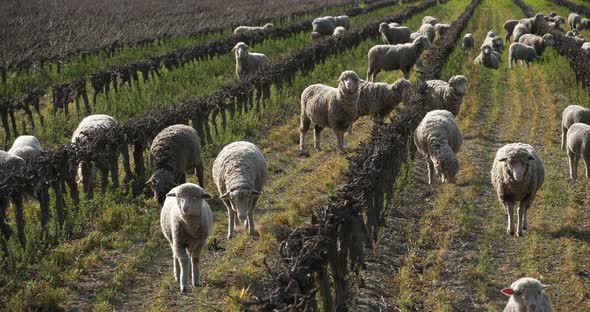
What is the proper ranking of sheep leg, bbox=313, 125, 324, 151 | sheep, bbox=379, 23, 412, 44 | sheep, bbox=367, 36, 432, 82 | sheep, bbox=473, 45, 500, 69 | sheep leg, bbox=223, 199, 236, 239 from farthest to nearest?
sheep, bbox=379, 23, 412, 44 < sheep, bbox=473, 45, 500, 69 < sheep, bbox=367, 36, 432, 82 < sheep leg, bbox=313, 125, 324, 151 < sheep leg, bbox=223, 199, 236, 239

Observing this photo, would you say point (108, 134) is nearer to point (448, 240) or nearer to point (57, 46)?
point (448, 240)

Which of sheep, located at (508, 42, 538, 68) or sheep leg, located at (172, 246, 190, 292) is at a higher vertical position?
sheep leg, located at (172, 246, 190, 292)

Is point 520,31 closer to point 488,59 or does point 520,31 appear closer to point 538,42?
point 538,42

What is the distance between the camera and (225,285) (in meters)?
8.05

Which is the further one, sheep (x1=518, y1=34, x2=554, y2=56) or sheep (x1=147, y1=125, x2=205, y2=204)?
sheep (x1=518, y1=34, x2=554, y2=56)

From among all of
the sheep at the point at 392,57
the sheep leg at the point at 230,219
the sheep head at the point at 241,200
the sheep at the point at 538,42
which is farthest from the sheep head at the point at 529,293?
the sheep at the point at 538,42

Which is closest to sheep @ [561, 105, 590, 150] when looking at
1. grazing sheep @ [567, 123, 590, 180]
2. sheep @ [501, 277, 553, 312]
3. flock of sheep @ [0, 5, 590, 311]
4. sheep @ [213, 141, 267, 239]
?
flock of sheep @ [0, 5, 590, 311]

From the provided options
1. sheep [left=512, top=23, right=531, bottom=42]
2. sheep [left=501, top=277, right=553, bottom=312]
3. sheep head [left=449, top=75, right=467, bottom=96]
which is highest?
sheep [left=501, top=277, right=553, bottom=312]

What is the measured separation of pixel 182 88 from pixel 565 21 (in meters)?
33.0

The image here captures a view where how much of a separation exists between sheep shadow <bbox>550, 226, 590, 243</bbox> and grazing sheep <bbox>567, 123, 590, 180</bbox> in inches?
92.2

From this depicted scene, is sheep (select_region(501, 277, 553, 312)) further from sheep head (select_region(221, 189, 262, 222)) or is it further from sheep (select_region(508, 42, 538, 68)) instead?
sheep (select_region(508, 42, 538, 68))

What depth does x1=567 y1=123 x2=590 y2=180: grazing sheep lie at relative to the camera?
450 inches

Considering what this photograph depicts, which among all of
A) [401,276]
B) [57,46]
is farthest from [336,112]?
[57,46]

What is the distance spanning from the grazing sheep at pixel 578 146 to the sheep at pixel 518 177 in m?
2.33
